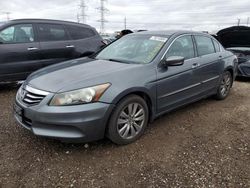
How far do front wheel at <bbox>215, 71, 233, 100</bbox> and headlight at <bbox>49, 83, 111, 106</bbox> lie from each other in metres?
3.24

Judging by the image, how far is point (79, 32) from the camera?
702cm

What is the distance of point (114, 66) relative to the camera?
11.9 ft

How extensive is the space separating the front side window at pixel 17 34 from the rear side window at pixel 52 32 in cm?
24

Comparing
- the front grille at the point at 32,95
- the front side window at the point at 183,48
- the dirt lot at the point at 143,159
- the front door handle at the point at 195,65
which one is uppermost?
the front side window at the point at 183,48

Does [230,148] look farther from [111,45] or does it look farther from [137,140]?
[111,45]

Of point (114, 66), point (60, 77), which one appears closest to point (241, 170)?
point (114, 66)

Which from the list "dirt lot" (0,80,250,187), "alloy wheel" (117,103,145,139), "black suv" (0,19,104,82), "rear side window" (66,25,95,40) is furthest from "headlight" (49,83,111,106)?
"rear side window" (66,25,95,40)

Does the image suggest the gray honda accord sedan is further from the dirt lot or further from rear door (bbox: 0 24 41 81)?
rear door (bbox: 0 24 41 81)

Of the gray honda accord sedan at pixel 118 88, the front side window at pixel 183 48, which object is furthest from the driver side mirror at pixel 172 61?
the front side window at pixel 183 48

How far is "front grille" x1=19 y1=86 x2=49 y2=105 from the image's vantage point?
3.11m

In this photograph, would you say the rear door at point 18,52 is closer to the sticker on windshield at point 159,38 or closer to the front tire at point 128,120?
the sticker on windshield at point 159,38

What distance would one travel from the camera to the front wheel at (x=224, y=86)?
544 cm

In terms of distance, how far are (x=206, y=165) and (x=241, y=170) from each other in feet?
1.26

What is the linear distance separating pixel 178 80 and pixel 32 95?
2147 mm
